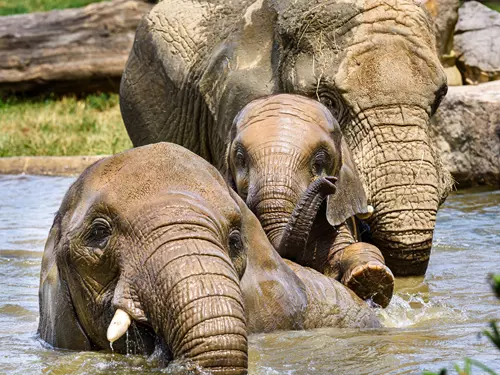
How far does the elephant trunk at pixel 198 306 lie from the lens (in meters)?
3.54

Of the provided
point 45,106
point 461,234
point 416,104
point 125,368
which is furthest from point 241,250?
point 45,106

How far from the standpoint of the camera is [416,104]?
6949mm

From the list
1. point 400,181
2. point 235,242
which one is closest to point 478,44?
point 400,181


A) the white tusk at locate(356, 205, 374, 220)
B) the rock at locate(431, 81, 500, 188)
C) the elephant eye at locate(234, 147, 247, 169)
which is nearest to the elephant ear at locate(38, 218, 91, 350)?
the elephant eye at locate(234, 147, 247, 169)

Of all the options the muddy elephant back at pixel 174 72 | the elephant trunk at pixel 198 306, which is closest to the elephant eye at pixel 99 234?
the elephant trunk at pixel 198 306

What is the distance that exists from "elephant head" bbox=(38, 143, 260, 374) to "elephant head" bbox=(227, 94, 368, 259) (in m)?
1.33

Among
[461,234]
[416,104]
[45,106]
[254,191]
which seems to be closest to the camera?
[254,191]

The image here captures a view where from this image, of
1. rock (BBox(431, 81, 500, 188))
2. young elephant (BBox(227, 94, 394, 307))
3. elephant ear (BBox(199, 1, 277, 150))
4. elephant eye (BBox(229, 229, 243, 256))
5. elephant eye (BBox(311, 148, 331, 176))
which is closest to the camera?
elephant eye (BBox(229, 229, 243, 256))

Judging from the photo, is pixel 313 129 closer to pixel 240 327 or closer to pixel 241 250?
pixel 241 250

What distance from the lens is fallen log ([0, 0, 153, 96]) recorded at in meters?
15.1

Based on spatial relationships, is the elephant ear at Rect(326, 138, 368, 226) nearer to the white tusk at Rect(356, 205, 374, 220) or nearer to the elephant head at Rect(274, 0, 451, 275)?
the white tusk at Rect(356, 205, 374, 220)

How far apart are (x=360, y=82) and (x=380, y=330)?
2.34 meters

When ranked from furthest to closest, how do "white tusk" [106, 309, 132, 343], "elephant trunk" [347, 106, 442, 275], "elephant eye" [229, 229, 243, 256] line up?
"elephant trunk" [347, 106, 442, 275] → "elephant eye" [229, 229, 243, 256] → "white tusk" [106, 309, 132, 343]

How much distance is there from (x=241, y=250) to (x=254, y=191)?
1.66 m
